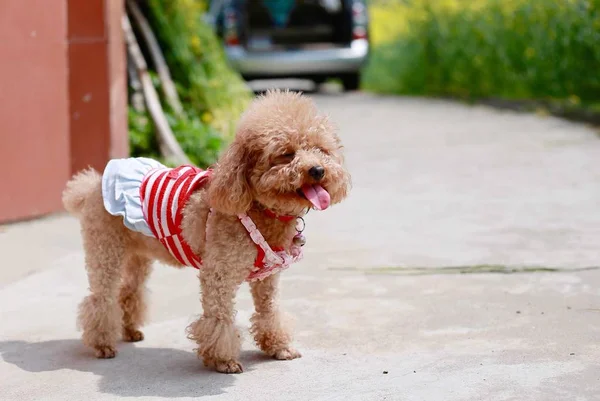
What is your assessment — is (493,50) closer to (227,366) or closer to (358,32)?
(358,32)

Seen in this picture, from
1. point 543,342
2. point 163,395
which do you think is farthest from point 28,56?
point 543,342

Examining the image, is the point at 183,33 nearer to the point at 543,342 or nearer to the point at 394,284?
the point at 394,284

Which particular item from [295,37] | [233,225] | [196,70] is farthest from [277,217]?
[295,37]

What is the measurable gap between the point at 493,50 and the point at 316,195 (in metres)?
11.0

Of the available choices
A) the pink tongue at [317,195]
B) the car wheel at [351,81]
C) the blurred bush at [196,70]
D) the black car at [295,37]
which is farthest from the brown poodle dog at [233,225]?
the car wheel at [351,81]

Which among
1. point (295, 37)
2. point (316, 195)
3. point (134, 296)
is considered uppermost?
point (316, 195)

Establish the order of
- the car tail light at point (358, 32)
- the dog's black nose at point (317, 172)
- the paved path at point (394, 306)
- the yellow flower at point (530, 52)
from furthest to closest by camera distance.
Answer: the car tail light at point (358, 32) < the yellow flower at point (530, 52) < the paved path at point (394, 306) < the dog's black nose at point (317, 172)

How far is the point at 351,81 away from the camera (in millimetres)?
17625

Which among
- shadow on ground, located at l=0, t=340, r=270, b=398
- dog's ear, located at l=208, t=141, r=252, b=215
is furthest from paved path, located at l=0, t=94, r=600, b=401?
dog's ear, located at l=208, t=141, r=252, b=215

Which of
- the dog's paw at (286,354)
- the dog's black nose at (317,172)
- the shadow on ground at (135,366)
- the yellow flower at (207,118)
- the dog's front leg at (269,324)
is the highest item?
the dog's black nose at (317,172)

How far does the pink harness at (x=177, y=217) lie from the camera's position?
4469 mm

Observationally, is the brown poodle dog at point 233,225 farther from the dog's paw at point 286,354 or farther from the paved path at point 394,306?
the paved path at point 394,306

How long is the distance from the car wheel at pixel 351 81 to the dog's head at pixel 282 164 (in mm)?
13245

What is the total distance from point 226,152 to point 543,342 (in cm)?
176
